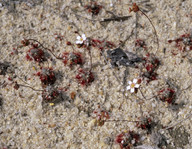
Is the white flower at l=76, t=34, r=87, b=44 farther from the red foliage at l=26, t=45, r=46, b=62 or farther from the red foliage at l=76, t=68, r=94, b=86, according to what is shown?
the red foliage at l=26, t=45, r=46, b=62

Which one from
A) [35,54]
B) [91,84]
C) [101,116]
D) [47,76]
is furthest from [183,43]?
[35,54]

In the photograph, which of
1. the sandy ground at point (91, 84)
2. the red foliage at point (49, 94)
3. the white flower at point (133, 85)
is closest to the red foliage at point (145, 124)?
the sandy ground at point (91, 84)

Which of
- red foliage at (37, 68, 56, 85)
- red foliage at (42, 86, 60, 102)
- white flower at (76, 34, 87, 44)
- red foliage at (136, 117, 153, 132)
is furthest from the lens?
white flower at (76, 34, 87, 44)

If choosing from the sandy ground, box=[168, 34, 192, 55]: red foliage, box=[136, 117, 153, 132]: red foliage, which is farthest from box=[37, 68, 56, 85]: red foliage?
box=[168, 34, 192, 55]: red foliage

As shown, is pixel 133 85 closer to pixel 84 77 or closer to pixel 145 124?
pixel 145 124

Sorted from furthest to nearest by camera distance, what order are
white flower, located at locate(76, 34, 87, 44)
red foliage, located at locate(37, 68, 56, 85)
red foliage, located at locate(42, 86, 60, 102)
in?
white flower, located at locate(76, 34, 87, 44)
red foliage, located at locate(37, 68, 56, 85)
red foliage, located at locate(42, 86, 60, 102)

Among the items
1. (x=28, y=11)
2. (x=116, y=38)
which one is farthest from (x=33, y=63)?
(x=116, y=38)

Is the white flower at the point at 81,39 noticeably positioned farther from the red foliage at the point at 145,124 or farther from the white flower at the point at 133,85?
the red foliage at the point at 145,124

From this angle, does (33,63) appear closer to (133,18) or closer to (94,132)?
(94,132)
